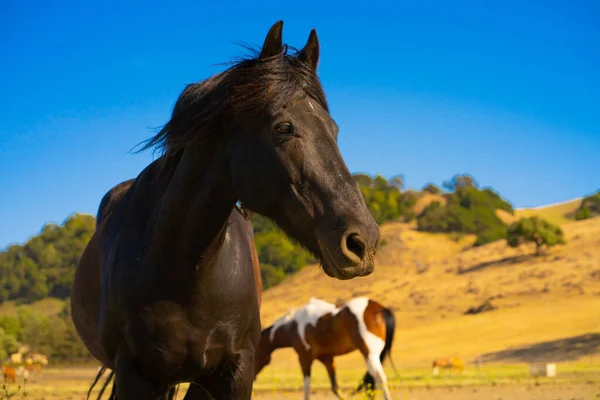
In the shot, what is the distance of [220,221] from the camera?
137 inches

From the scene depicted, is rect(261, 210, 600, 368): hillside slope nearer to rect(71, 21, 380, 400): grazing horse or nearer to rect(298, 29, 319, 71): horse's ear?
rect(71, 21, 380, 400): grazing horse

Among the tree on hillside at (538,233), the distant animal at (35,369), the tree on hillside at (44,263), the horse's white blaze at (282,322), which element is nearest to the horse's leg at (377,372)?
the horse's white blaze at (282,322)

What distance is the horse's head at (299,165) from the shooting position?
2779 millimetres

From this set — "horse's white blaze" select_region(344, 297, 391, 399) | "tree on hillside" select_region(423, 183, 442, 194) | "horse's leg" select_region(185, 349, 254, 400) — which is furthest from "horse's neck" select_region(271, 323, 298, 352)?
"tree on hillside" select_region(423, 183, 442, 194)

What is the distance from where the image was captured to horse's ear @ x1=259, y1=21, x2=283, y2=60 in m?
3.19

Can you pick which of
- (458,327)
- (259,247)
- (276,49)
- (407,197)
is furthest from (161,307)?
(407,197)

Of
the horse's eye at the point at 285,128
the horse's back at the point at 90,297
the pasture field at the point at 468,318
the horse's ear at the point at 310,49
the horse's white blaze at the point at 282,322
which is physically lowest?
the pasture field at the point at 468,318

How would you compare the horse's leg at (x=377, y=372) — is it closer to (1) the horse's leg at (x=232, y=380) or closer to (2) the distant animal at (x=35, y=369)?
(1) the horse's leg at (x=232, y=380)

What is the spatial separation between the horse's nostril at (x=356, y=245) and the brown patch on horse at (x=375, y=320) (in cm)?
1023

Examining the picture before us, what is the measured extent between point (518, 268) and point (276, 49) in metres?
53.1

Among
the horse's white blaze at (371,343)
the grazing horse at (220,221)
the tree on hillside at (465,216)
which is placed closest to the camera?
the grazing horse at (220,221)

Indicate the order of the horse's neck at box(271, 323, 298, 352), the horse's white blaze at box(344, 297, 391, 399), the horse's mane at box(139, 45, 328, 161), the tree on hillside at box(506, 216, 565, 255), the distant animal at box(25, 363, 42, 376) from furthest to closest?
the tree on hillside at box(506, 216, 565, 255) < the distant animal at box(25, 363, 42, 376) < the horse's neck at box(271, 323, 298, 352) < the horse's white blaze at box(344, 297, 391, 399) < the horse's mane at box(139, 45, 328, 161)

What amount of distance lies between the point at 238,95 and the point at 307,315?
39.1ft

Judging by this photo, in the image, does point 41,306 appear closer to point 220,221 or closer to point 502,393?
point 502,393
